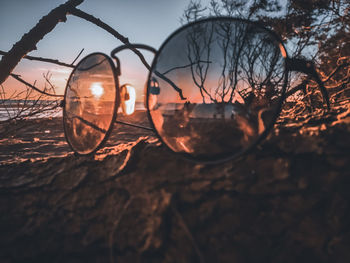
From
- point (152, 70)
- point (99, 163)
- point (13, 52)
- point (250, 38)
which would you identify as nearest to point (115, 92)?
point (152, 70)

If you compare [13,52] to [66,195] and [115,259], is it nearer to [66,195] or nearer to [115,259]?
[66,195]

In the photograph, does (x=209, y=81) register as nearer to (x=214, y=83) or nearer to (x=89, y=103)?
(x=214, y=83)

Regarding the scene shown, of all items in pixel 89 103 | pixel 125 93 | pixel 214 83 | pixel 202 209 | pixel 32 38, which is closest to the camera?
pixel 202 209

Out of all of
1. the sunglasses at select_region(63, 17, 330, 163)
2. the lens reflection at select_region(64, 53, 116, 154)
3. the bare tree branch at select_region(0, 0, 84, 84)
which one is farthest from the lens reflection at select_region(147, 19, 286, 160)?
the bare tree branch at select_region(0, 0, 84, 84)

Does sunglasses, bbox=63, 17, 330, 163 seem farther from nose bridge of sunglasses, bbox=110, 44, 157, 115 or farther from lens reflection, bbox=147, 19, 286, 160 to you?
nose bridge of sunglasses, bbox=110, 44, 157, 115

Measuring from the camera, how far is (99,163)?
0.86 meters

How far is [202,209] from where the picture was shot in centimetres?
55

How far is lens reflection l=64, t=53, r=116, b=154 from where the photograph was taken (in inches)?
35.1

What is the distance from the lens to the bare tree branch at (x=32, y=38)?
144 cm

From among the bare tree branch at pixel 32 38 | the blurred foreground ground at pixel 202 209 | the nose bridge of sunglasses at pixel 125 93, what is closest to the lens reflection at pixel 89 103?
the nose bridge of sunglasses at pixel 125 93

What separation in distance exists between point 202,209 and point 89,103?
0.86 metres

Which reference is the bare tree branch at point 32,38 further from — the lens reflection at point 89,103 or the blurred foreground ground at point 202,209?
the blurred foreground ground at point 202,209

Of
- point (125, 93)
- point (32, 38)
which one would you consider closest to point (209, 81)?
point (125, 93)

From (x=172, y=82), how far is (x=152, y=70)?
0.10m
